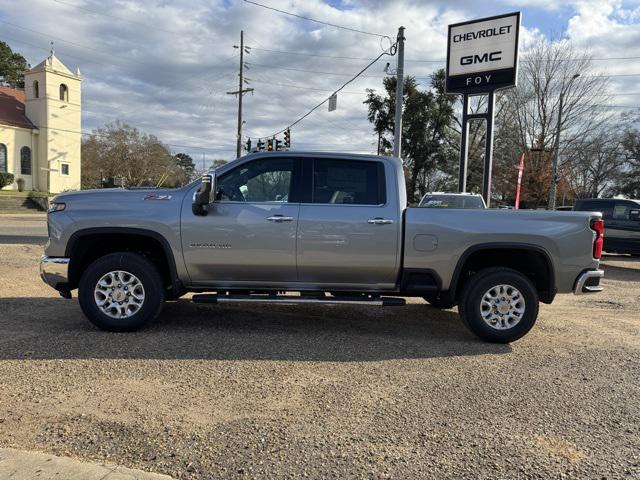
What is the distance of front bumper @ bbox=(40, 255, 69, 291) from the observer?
212 inches

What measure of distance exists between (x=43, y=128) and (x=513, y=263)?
172 feet

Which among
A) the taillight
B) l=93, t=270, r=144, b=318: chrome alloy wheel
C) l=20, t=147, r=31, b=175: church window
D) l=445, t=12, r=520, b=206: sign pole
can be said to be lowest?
l=93, t=270, r=144, b=318: chrome alloy wheel

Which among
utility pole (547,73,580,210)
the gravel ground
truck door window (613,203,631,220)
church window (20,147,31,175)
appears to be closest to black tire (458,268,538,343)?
the gravel ground

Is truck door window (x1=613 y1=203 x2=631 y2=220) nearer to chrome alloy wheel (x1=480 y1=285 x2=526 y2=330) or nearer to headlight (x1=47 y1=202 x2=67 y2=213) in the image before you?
chrome alloy wheel (x1=480 y1=285 x2=526 y2=330)

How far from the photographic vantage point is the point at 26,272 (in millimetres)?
9125

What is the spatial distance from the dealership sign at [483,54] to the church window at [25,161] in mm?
44408

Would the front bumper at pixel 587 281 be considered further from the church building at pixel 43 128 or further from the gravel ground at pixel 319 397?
the church building at pixel 43 128

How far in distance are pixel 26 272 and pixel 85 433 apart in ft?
22.8

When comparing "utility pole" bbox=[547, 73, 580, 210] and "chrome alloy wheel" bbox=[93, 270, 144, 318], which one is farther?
"utility pole" bbox=[547, 73, 580, 210]

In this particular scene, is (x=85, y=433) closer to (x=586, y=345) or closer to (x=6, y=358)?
(x=6, y=358)

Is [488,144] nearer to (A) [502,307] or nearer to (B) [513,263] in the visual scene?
(B) [513,263]

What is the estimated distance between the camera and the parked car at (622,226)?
14.3m

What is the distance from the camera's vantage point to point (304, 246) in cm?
542

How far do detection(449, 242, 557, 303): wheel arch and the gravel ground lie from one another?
0.65m
